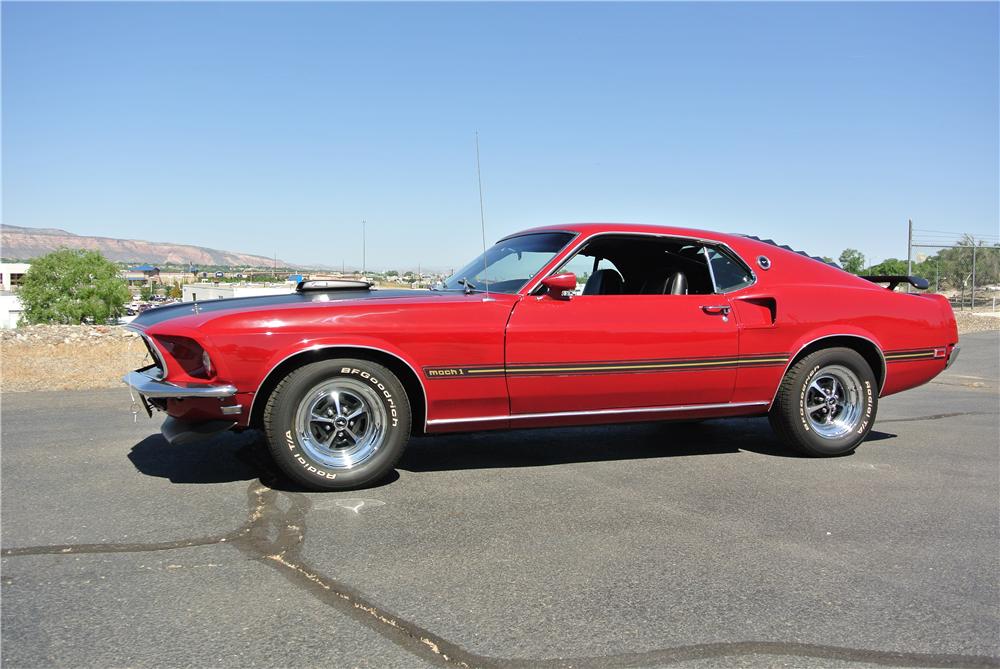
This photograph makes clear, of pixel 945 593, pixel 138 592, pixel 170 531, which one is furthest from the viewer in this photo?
pixel 170 531

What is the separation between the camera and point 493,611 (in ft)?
8.68

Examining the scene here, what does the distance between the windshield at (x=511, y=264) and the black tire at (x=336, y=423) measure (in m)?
1.07

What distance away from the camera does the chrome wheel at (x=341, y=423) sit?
4.04m

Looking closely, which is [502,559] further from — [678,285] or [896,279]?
[896,279]

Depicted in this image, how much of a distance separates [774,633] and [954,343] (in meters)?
4.20

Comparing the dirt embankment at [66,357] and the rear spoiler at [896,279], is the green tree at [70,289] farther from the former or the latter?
the rear spoiler at [896,279]

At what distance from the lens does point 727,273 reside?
519cm

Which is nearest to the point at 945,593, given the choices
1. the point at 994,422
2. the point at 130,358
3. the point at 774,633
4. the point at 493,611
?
the point at 774,633

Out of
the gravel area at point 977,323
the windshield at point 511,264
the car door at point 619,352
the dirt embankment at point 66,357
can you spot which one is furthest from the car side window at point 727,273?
the gravel area at point 977,323

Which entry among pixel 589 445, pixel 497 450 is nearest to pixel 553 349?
pixel 497 450

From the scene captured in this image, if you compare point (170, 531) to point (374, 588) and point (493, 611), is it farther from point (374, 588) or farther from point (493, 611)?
point (493, 611)

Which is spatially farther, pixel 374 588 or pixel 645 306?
pixel 645 306

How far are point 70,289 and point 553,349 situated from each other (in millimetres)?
115250

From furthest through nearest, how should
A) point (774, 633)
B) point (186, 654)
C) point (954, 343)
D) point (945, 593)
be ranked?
point (954, 343)
point (945, 593)
point (774, 633)
point (186, 654)
